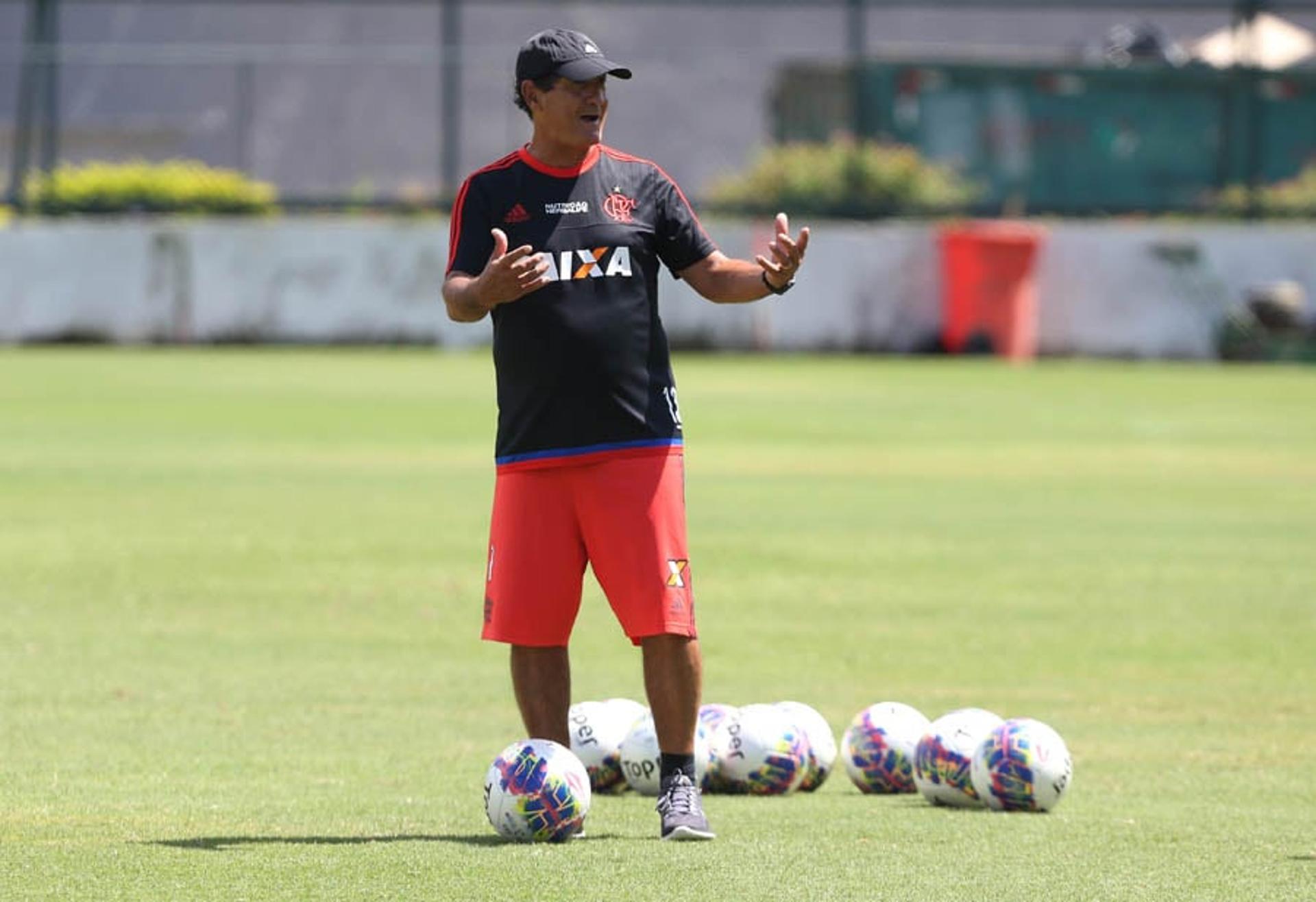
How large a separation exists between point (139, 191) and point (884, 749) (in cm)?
2922

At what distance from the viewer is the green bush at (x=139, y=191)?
35375 millimetres

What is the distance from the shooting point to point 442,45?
3819cm

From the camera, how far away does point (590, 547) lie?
23.1 ft

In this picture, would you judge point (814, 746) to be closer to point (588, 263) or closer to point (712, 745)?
point (712, 745)

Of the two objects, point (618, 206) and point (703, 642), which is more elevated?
point (618, 206)

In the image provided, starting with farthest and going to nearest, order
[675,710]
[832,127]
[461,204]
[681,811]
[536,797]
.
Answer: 1. [832,127]
2. [675,710]
3. [461,204]
4. [681,811]
5. [536,797]

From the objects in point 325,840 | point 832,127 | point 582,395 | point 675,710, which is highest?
point 832,127

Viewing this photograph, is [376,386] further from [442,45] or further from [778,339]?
[442,45]

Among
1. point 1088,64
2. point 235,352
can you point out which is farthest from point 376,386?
point 1088,64

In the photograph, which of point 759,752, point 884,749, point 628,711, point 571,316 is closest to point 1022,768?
point 884,749

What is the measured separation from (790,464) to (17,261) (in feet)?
53.4

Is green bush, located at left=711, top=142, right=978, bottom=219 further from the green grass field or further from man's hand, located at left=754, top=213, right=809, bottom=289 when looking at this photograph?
man's hand, located at left=754, top=213, right=809, bottom=289

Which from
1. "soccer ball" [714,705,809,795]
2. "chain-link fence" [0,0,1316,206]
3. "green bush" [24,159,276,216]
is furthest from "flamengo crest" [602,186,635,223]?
"green bush" [24,159,276,216]

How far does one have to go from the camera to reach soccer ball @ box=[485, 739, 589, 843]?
6742 mm
